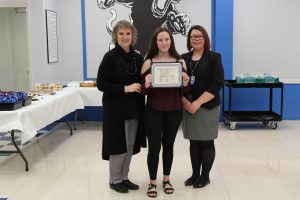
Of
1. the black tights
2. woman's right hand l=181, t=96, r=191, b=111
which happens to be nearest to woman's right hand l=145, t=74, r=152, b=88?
woman's right hand l=181, t=96, r=191, b=111

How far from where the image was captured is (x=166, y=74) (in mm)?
3201

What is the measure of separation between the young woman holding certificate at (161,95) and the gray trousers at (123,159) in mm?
161

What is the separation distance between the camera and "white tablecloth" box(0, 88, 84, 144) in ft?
13.1

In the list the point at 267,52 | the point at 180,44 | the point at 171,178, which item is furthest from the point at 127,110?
the point at 267,52

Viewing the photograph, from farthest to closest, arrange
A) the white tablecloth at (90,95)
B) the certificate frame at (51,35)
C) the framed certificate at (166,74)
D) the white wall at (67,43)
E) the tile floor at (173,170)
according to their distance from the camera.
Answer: the white wall at (67,43), the certificate frame at (51,35), the white tablecloth at (90,95), the tile floor at (173,170), the framed certificate at (166,74)

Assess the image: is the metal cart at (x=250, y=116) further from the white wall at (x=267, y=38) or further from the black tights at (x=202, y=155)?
the black tights at (x=202, y=155)

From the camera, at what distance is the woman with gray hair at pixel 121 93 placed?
130 inches

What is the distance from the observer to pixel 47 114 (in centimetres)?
464

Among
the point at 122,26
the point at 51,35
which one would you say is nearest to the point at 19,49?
the point at 51,35

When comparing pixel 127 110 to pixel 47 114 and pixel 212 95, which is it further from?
pixel 47 114

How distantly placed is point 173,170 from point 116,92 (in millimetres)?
1297

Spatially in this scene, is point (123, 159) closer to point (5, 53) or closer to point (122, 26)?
point (122, 26)

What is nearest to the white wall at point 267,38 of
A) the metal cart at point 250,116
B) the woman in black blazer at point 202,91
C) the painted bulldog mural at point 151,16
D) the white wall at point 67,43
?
the metal cart at point 250,116

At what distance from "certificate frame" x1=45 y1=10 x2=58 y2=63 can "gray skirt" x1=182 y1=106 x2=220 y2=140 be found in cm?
328
